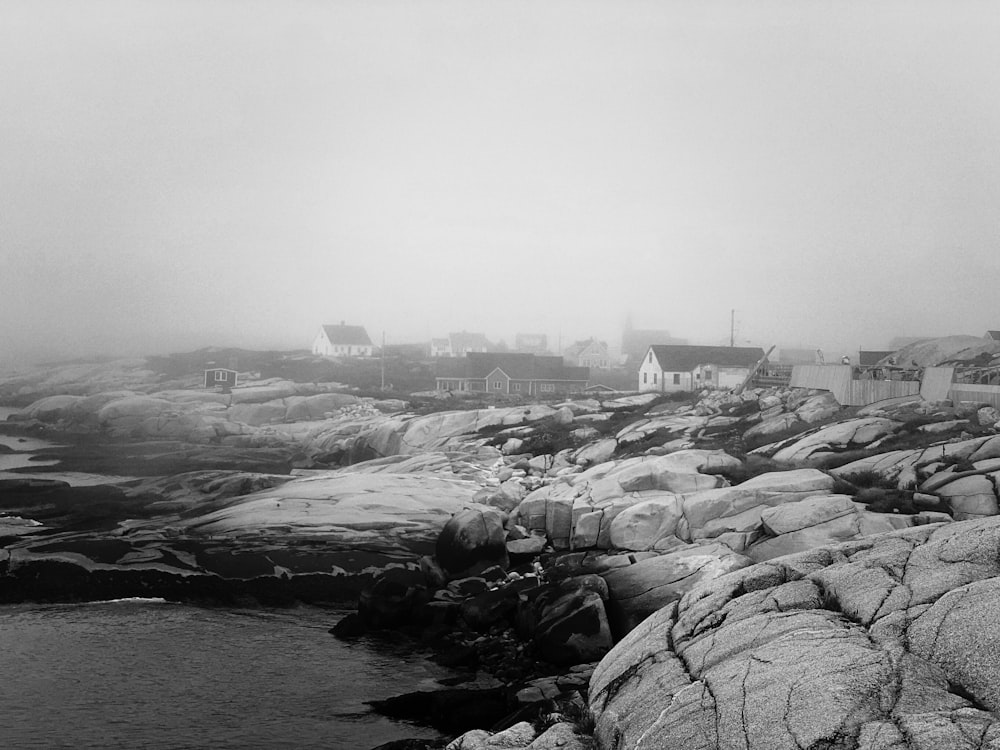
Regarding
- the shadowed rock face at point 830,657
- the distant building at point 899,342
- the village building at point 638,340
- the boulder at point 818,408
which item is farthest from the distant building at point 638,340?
the shadowed rock face at point 830,657

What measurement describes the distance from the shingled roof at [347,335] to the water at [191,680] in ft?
150

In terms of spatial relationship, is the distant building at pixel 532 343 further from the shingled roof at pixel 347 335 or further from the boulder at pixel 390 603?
the boulder at pixel 390 603

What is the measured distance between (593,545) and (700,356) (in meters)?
30.6

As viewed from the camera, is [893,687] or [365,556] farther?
[365,556]

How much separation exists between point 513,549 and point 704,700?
14588 millimetres

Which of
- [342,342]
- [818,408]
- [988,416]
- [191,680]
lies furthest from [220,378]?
[988,416]

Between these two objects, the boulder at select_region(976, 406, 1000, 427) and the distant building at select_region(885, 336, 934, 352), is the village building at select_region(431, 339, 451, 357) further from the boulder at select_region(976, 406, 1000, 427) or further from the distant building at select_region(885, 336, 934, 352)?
the boulder at select_region(976, 406, 1000, 427)

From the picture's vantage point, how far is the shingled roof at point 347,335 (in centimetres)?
6575

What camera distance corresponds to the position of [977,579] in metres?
9.40

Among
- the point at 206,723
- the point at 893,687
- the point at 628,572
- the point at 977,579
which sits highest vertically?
the point at 977,579

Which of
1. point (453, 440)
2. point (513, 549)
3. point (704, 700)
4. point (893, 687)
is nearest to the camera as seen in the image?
point (893, 687)

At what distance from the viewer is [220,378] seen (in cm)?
5506

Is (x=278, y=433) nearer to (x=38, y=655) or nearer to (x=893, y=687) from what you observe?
(x=38, y=655)

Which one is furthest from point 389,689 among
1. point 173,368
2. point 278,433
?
point 173,368
